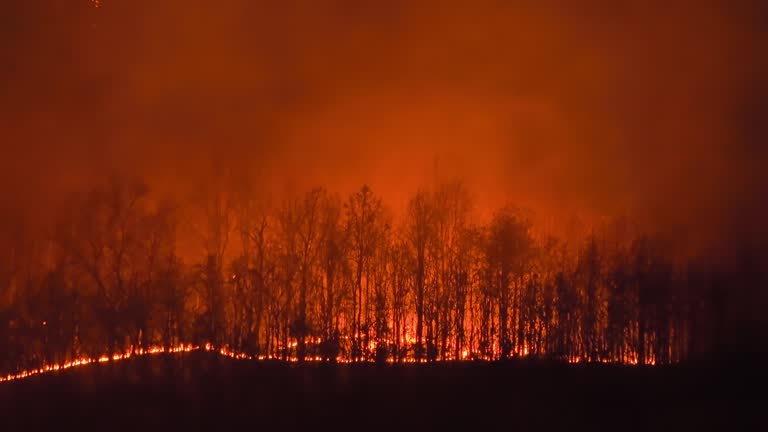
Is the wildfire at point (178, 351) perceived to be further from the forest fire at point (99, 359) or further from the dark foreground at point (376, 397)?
the dark foreground at point (376, 397)

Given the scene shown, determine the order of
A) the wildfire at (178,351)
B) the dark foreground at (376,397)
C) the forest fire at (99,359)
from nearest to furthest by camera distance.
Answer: the dark foreground at (376,397)
the forest fire at (99,359)
the wildfire at (178,351)

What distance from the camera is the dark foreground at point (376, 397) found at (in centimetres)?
2420

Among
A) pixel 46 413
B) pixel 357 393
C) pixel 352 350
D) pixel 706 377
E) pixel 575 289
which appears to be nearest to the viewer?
pixel 46 413

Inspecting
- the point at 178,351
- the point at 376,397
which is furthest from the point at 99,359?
the point at 376,397

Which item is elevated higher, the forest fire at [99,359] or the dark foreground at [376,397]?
the forest fire at [99,359]

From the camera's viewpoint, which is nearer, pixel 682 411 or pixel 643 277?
pixel 682 411

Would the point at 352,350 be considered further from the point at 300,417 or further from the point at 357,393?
the point at 300,417

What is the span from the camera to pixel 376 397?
86.7ft

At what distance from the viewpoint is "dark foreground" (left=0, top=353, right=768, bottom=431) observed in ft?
79.4

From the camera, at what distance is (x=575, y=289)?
1400 inches

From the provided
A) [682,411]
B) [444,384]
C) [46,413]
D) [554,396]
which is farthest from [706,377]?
[46,413]

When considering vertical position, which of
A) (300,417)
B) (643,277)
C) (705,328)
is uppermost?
(643,277)

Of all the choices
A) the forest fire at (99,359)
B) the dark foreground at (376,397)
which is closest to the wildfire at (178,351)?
the forest fire at (99,359)

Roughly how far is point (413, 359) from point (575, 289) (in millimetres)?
8469
